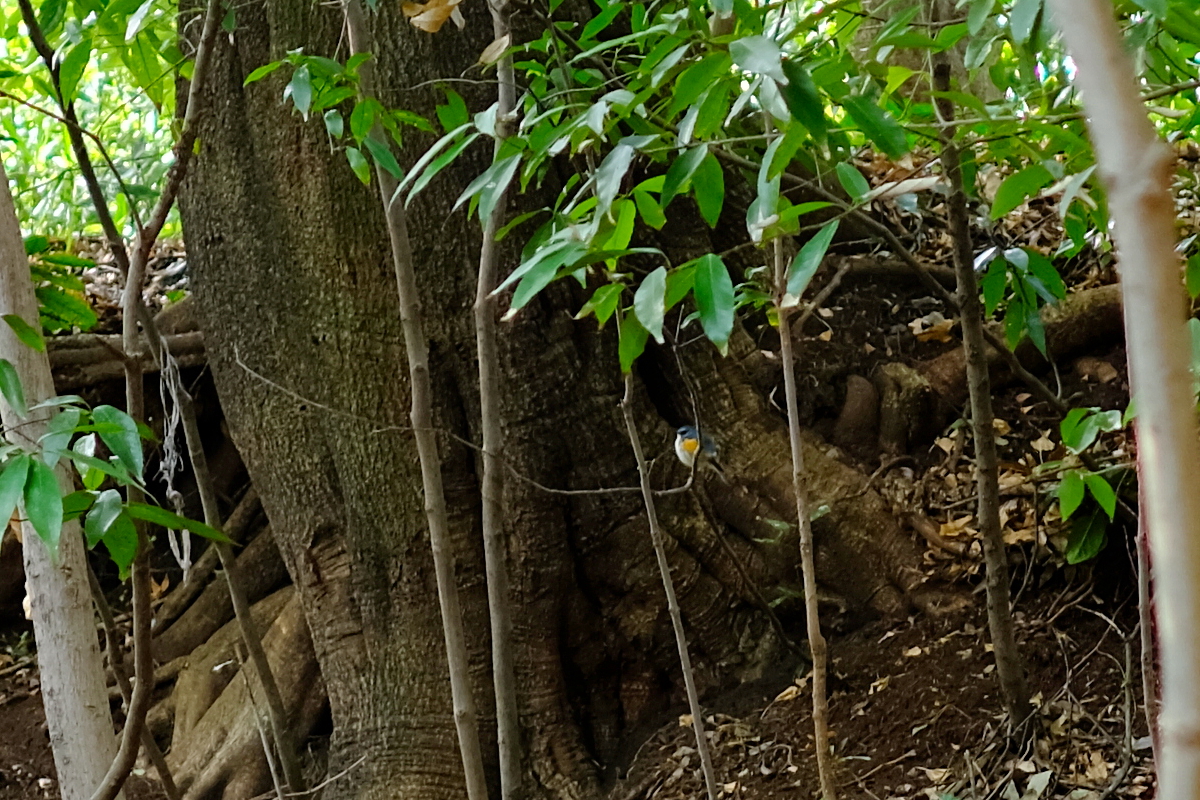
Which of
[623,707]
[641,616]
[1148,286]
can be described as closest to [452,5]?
[1148,286]

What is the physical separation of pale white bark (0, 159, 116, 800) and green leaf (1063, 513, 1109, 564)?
6.18ft

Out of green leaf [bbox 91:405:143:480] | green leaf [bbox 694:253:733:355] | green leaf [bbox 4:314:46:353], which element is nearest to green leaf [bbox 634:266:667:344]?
green leaf [bbox 694:253:733:355]

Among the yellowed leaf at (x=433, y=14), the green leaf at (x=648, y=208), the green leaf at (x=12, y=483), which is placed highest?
the yellowed leaf at (x=433, y=14)

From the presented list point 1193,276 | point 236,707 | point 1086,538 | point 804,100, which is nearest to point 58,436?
point 804,100

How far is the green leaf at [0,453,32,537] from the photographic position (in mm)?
930

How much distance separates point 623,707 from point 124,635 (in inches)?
97.8

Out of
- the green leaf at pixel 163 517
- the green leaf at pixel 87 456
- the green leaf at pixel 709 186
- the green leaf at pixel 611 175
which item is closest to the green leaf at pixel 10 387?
the green leaf at pixel 87 456

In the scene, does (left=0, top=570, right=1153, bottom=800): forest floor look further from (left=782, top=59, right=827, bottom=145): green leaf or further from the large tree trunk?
(left=782, top=59, right=827, bottom=145): green leaf

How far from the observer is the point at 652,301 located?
38.4 inches

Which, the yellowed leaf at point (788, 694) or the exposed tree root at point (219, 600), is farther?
the exposed tree root at point (219, 600)

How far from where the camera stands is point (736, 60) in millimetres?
902

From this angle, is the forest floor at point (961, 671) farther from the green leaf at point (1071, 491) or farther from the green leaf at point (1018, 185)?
the green leaf at point (1018, 185)

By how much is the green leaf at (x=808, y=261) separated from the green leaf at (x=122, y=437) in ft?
2.46

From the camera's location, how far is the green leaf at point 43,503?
958 mm
